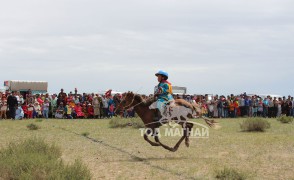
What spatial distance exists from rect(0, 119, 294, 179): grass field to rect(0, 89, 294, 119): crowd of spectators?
8884 millimetres

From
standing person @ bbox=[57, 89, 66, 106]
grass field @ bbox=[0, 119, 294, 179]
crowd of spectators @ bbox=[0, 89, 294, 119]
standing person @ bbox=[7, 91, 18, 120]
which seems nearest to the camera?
grass field @ bbox=[0, 119, 294, 179]

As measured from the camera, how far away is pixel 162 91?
14.9m

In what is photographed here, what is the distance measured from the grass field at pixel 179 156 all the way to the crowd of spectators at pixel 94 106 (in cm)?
888

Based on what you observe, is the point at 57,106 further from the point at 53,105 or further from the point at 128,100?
the point at 128,100

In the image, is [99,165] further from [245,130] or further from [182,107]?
[245,130]

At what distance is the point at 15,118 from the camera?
3312 cm

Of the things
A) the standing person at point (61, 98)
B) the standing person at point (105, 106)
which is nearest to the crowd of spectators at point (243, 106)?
the standing person at point (105, 106)

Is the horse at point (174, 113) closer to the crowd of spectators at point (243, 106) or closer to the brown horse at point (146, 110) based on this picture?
the brown horse at point (146, 110)

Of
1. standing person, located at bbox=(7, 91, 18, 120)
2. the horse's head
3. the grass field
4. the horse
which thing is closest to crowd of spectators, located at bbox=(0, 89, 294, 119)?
standing person, located at bbox=(7, 91, 18, 120)

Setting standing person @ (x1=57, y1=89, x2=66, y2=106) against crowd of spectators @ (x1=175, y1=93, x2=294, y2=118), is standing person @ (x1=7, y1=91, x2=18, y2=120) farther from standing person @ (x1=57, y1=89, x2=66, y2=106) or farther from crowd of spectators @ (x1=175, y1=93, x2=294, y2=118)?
crowd of spectators @ (x1=175, y1=93, x2=294, y2=118)

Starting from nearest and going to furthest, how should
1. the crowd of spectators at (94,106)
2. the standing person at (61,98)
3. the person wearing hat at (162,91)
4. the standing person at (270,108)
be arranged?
the person wearing hat at (162,91) < the crowd of spectators at (94,106) < the standing person at (61,98) < the standing person at (270,108)

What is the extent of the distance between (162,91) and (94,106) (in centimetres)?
2201

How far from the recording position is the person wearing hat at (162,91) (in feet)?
48.8

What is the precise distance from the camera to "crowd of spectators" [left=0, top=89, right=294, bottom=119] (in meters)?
33.4
